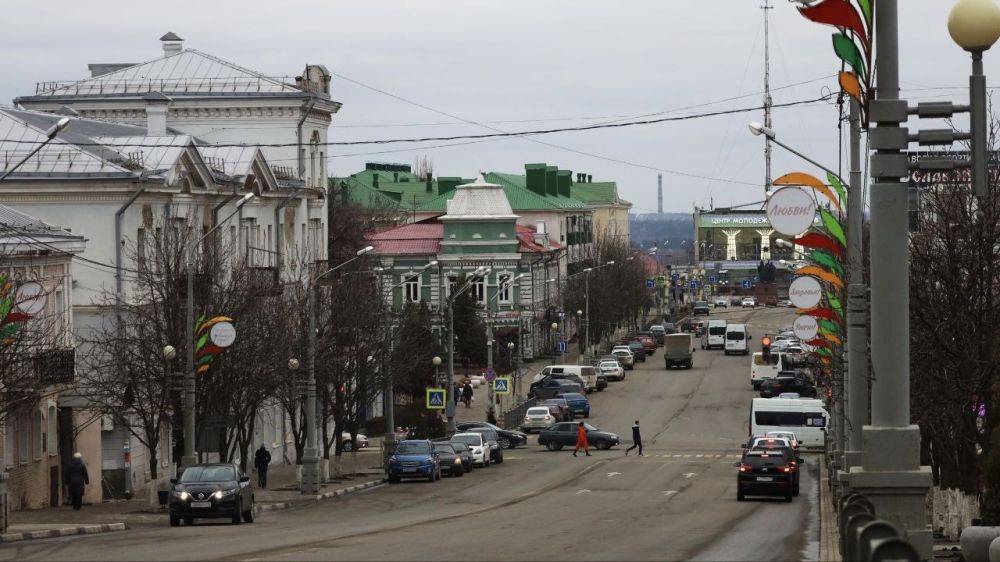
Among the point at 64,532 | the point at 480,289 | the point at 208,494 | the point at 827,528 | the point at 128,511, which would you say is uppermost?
the point at 480,289

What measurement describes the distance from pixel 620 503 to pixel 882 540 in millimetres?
31891

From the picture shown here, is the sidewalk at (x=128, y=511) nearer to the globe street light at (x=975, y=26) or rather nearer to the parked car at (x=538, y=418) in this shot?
the parked car at (x=538, y=418)

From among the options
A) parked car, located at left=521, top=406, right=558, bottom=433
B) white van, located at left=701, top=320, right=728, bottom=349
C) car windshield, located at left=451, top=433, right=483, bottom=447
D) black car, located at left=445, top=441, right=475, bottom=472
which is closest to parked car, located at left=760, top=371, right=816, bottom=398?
parked car, located at left=521, top=406, right=558, bottom=433

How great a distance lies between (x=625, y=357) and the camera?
109938 millimetres

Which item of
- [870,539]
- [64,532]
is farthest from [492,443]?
[870,539]

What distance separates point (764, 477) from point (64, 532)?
19159 mm

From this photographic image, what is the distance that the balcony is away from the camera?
38.8 meters

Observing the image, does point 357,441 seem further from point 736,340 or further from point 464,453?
point 736,340

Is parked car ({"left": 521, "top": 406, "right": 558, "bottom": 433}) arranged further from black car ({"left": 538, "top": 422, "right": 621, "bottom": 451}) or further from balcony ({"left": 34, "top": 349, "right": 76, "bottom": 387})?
balcony ({"left": 34, "top": 349, "right": 76, "bottom": 387})

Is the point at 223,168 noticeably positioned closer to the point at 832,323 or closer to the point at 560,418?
the point at 560,418

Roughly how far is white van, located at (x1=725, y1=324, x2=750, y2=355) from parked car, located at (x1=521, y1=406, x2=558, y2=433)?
134 feet

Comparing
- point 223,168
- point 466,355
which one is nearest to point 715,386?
point 466,355

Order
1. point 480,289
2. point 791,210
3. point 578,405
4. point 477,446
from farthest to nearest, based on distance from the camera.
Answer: point 480,289
point 578,405
point 477,446
point 791,210

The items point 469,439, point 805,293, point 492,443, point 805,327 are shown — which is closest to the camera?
point 805,293
